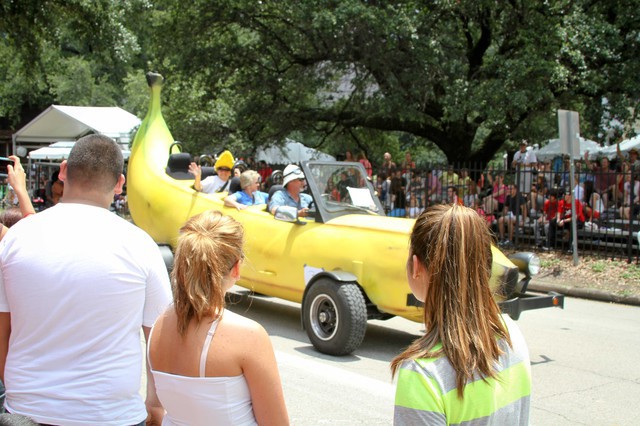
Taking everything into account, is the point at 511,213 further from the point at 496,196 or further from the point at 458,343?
the point at 458,343

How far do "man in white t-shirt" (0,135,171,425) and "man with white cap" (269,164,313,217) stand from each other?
552cm

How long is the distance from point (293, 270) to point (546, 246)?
7542 millimetres

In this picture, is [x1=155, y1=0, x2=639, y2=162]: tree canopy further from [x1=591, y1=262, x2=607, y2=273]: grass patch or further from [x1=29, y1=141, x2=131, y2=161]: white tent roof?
[x1=29, y1=141, x2=131, y2=161]: white tent roof

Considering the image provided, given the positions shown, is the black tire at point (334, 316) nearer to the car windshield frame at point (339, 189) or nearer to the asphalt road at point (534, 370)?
the asphalt road at point (534, 370)

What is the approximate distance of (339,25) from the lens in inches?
669

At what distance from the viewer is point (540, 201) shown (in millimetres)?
14094

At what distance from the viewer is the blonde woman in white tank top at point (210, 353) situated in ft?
7.26

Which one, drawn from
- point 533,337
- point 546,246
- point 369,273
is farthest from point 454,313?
point 546,246

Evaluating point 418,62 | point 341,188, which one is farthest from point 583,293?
point 418,62

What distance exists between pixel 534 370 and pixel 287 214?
9.37 feet

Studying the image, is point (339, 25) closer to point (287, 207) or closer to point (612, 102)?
point (612, 102)

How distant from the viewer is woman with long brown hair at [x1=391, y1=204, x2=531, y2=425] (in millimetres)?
1761

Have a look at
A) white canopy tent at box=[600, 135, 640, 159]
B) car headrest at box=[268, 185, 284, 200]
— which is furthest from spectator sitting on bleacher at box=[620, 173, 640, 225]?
car headrest at box=[268, 185, 284, 200]

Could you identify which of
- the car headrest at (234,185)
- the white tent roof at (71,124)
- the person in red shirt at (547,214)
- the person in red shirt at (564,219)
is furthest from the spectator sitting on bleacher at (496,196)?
the white tent roof at (71,124)
